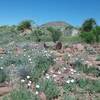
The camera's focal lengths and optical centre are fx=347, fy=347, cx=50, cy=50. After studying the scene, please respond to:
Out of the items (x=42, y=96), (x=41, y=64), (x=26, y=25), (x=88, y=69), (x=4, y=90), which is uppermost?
(x=26, y=25)

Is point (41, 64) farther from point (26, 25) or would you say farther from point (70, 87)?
point (26, 25)

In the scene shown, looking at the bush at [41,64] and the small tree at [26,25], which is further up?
the small tree at [26,25]

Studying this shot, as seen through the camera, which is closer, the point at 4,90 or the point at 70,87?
the point at 4,90

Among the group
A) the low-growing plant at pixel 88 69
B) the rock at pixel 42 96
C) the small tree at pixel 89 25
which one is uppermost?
the small tree at pixel 89 25

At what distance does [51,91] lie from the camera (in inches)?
291

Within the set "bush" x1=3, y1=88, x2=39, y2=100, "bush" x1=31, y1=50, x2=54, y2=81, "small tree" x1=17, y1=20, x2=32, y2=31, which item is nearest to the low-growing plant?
"bush" x1=31, y1=50, x2=54, y2=81

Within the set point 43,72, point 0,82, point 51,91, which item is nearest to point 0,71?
point 0,82

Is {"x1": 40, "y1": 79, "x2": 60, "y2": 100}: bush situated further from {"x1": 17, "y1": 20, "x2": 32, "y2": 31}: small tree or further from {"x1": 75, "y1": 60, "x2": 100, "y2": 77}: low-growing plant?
{"x1": 17, "y1": 20, "x2": 32, "y2": 31}: small tree

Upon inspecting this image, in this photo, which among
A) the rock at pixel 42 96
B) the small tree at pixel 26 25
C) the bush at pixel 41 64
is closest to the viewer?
the rock at pixel 42 96

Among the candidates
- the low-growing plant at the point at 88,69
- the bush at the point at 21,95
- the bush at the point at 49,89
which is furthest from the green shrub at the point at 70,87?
the low-growing plant at the point at 88,69

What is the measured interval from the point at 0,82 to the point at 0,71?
0.43 meters

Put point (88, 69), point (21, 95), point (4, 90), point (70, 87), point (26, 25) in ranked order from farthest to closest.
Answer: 1. point (26, 25)
2. point (88, 69)
3. point (70, 87)
4. point (4, 90)
5. point (21, 95)

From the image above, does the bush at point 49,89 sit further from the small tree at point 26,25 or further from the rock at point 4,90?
the small tree at point 26,25

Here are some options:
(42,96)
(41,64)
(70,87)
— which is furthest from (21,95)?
(41,64)
